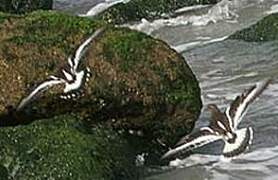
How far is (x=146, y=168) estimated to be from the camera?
870cm

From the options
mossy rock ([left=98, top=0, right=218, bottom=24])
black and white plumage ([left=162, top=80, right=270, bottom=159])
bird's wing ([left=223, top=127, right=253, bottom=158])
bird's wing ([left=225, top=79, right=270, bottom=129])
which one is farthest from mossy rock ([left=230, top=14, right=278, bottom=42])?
bird's wing ([left=225, top=79, right=270, bottom=129])

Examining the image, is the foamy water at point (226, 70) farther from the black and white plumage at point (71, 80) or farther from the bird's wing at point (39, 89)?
the bird's wing at point (39, 89)

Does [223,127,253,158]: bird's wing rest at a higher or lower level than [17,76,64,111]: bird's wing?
lower

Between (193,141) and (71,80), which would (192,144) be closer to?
(193,141)

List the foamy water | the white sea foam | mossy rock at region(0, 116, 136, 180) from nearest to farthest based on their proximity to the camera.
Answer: mossy rock at region(0, 116, 136, 180), the foamy water, the white sea foam

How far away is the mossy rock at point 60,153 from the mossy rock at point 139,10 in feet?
35.9

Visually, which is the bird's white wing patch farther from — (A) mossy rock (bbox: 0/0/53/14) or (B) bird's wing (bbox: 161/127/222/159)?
(A) mossy rock (bbox: 0/0/53/14)

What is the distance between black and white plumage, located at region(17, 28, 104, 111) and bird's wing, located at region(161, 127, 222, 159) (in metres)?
1.19

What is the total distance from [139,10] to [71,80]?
11392mm

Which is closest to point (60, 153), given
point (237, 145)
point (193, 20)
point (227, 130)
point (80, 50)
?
point (80, 50)

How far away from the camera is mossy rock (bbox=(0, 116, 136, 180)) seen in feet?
24.1

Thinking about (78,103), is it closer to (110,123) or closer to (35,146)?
(110,123)

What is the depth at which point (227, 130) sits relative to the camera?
8430 millimetres

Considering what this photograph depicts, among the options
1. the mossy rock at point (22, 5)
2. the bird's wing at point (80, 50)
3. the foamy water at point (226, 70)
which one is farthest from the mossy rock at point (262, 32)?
the bird's wing at point (80, 50)
